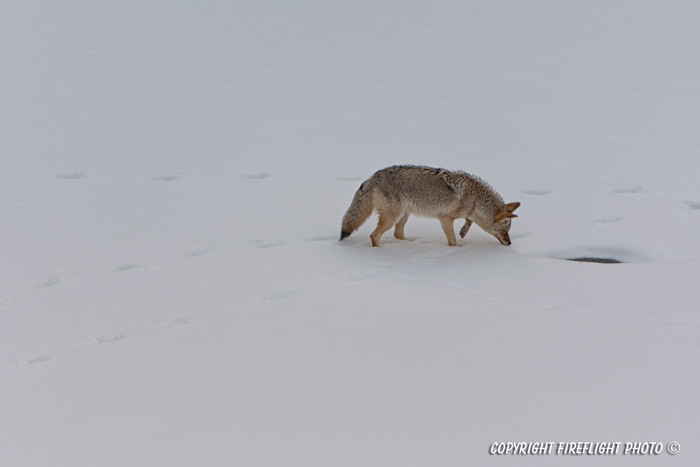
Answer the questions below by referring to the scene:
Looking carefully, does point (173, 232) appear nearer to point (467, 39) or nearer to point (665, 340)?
point (665, 340)

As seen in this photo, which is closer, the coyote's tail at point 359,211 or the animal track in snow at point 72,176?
the coyote's tail at point 359,211

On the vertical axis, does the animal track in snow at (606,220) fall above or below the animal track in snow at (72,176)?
above

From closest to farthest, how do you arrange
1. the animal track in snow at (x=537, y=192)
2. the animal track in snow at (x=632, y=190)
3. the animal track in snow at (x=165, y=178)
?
the animal track in snow at (x=632, y=190), the animal track in snow at (x=537, y=192), the animal track in snow at (x=165, y=178)

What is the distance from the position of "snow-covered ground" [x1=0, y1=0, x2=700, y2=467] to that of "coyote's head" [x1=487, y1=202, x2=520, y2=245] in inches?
6.1

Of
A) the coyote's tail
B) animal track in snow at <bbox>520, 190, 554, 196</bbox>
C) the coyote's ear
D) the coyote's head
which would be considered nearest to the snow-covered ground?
animal track in snow at <bbox>520, 190, 554, 196</bbox>

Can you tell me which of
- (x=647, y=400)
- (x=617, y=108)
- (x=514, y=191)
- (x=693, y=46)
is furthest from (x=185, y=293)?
(x=693, y=46)

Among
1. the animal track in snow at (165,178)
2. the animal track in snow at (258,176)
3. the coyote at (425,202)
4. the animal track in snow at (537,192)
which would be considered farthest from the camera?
the animal track in snow at (258,176)

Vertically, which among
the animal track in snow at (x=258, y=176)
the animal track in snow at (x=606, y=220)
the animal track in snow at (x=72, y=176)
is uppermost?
the animal track in snow at (x=606, y=220)

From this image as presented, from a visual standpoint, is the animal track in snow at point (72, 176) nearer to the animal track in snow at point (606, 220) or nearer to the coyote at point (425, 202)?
the coyote at point (425, 202)

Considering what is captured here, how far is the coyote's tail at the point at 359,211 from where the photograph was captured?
8867 millimetres

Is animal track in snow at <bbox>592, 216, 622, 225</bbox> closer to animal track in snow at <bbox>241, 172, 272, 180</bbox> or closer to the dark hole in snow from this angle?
the dark hole in snow

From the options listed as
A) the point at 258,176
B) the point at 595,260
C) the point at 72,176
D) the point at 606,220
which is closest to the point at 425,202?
the point at 595,260

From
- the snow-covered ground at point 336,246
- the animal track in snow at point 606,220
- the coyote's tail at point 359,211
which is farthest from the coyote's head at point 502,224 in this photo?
the coyote's tail at point 359,211

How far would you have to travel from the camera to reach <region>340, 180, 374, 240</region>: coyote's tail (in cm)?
887
